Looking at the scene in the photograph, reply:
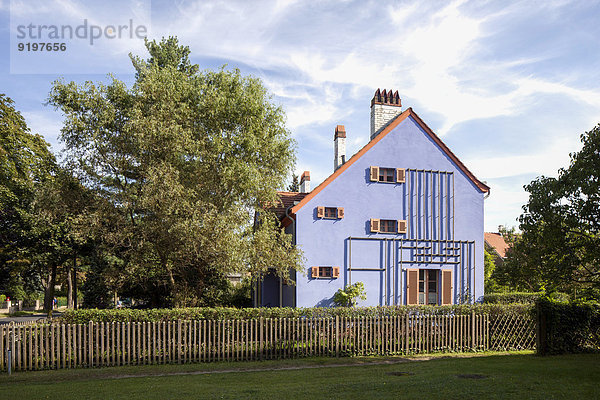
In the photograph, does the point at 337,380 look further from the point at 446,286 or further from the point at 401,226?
the point at 446,286

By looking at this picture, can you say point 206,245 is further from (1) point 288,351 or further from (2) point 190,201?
(1) point 288,351

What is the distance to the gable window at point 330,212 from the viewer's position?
2261 centimetres

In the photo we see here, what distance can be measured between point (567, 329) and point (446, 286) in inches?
306

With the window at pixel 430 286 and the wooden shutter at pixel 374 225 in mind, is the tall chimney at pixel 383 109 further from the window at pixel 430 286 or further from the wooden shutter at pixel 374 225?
the window at pixel 430 286

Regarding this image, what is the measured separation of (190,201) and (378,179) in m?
9.76

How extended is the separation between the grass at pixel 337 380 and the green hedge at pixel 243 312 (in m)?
1.68

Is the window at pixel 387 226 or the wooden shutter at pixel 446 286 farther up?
the window at pixel 387 226

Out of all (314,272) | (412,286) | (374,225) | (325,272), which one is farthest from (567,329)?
(314,272)

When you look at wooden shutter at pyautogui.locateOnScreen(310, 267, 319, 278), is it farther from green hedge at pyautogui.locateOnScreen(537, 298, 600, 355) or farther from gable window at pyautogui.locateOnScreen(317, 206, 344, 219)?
green hedge at pyautogui.locateOnScreen(537, 298, 600, 355)

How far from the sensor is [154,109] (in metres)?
18.9

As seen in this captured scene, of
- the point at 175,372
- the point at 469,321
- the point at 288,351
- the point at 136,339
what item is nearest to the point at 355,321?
the point at 288,351

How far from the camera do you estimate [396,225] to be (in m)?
23.3

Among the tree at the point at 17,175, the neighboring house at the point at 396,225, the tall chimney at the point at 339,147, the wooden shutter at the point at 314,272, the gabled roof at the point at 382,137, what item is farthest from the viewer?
the tall chimney at the point at 339,147

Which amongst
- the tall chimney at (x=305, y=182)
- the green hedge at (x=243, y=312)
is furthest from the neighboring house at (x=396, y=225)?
the tall chimney at (x=305, y=182)
